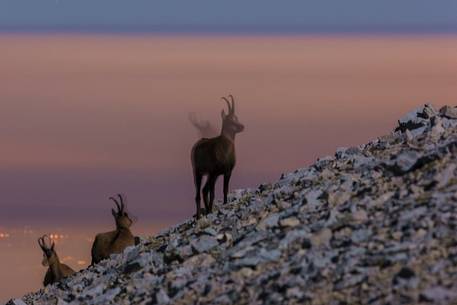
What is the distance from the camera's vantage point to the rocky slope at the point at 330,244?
1595 centimetres

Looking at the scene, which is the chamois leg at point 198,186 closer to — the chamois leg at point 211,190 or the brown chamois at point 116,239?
the chamois leg at point 211,190

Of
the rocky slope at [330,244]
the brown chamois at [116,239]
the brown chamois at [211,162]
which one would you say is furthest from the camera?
the brown chamois at [116,239]

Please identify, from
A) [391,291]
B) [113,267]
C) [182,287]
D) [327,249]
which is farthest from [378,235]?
[113,267]

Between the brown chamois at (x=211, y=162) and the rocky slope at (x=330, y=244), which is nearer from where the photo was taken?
the rocky slope at (x=330, y=244)

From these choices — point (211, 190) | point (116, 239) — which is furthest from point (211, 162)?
point (116, 239)

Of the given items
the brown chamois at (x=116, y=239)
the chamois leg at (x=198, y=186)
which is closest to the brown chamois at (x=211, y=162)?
the chamois leg at (x=198, y=186)

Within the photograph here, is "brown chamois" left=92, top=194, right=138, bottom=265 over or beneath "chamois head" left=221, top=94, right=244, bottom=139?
beneath

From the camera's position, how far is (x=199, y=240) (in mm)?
20172

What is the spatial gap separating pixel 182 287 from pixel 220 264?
642 millimetres

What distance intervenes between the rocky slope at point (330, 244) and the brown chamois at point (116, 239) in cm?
318

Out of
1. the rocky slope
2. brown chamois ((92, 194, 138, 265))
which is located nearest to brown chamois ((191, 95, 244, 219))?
the rocky slope

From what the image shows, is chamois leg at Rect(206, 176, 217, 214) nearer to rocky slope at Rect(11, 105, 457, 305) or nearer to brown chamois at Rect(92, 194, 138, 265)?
rocky slope at Rect(11, 105, 457, 305)

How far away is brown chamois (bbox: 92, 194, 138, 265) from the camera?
26.8 meters

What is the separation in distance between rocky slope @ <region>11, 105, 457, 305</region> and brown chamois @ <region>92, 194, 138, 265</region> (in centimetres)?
318
